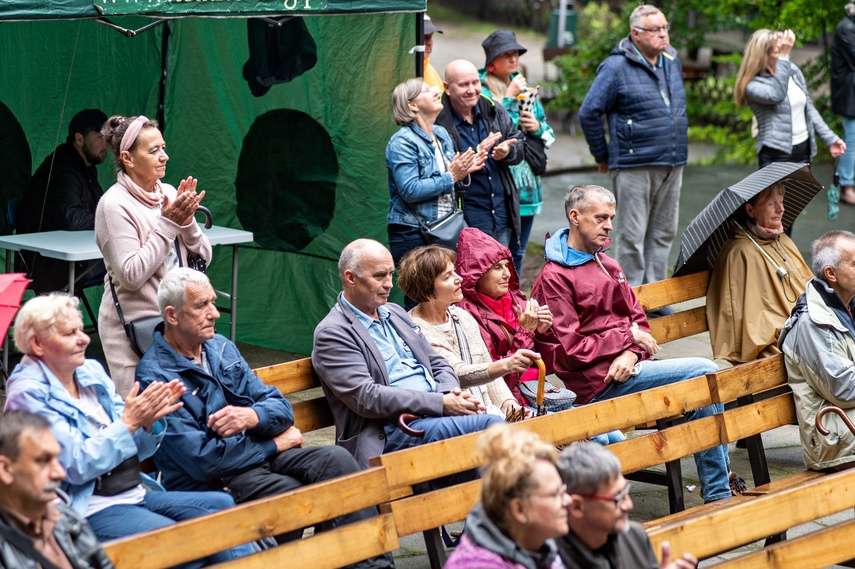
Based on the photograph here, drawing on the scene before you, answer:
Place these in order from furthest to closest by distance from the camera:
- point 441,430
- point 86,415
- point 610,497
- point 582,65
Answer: point 582,65, point 441,430, point 86,415, point 610,497

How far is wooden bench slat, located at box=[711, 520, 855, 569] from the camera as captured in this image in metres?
4.23

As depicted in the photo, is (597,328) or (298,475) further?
(597,328)

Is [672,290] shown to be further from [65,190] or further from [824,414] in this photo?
[65,190]

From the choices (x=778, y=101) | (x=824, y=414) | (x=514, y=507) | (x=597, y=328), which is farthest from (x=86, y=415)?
(x=778, y=101)

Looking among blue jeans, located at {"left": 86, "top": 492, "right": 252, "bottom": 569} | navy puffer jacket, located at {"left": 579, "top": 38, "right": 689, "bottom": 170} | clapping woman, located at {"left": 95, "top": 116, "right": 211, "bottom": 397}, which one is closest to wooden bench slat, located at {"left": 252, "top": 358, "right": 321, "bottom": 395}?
clapping woman, located at {"left": 95, "top": 116, "right": 211, "bottom": 397}

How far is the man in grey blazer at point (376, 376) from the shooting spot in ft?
15.8

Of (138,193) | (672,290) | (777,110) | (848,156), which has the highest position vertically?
(138,193)

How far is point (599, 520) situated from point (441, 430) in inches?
53.7

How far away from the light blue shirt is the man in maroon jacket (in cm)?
84

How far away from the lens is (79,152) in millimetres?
7293

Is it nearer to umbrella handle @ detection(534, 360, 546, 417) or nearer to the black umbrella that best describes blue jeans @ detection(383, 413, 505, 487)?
umbrella handle @ detection(534, 360, 546, 417)

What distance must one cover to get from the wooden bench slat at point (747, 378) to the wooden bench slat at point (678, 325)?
2.82 feet

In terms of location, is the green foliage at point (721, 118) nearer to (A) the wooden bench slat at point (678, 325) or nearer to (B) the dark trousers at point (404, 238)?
(A) the wooden bench slat at point (678, 325)

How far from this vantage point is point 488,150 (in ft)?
23.6
